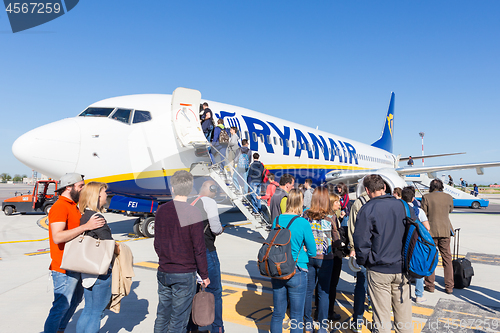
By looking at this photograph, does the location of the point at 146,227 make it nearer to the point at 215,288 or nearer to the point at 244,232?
the point at 244,232

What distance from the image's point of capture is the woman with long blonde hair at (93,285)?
315 cm

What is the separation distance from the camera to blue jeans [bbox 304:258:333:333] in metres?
3.77

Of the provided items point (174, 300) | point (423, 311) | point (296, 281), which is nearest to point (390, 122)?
point (423, 311)

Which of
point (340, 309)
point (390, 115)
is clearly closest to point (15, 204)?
point (340, 309)

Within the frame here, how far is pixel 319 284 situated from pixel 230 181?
4728mm

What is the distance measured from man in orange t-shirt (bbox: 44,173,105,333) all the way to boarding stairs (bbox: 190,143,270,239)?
15.3 ft

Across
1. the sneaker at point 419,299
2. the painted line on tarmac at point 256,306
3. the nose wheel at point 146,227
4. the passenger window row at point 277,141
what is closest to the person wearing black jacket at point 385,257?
the painted line on tarmac at point 256,306

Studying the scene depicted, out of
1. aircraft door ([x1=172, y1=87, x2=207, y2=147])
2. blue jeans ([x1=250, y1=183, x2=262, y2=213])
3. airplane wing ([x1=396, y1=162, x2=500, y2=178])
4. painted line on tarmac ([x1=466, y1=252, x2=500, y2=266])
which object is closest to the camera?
painted line on tarmac ([x1=466, y1=252, x2=500, y2=266])

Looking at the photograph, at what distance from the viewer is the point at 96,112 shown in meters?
8.17

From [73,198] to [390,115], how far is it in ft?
99.9

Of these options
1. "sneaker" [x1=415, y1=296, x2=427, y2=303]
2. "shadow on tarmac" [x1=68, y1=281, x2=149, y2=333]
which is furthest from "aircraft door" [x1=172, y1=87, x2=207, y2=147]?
"sneaker" [x1=415, y1=296, x2=427, y2=303]

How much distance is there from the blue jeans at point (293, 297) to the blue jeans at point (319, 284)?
270 mm

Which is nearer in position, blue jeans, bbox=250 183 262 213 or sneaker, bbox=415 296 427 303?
sneaker, bbox=415 296 427 303

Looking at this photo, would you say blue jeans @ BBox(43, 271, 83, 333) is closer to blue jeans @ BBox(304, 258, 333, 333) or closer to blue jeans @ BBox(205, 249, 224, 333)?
blue jeans @ BBox(205, 249, 224, 333)
